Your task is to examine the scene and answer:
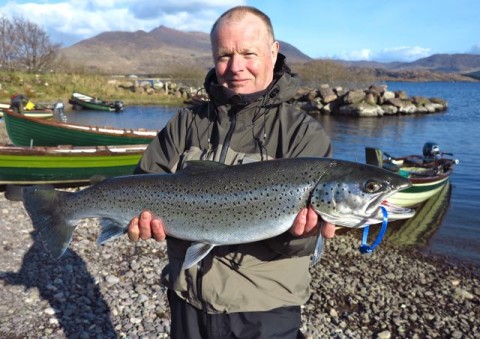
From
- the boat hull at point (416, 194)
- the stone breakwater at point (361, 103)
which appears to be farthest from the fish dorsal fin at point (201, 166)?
the stone breakwater at point (361, 103)

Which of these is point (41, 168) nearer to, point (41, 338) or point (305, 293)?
point (41, 338)

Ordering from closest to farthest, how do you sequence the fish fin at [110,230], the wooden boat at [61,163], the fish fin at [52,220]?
the fish fin at [110,230] < the fish fin at [52,220] < the wooden boat at [61,163]

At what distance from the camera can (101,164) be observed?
1244 centimetres

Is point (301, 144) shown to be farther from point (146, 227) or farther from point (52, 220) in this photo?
point (52, 220)

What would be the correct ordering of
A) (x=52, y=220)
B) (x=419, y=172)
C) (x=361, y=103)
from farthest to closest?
(x=361, y=103)
(x=419, y=172)
(x=52, y=220)

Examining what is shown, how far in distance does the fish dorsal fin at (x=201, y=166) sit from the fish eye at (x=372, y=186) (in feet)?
3.17

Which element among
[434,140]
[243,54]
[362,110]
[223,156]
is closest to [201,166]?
[223,156]

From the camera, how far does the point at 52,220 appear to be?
11.5 feet

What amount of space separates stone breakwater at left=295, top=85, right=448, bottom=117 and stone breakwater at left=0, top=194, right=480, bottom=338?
3617 cm

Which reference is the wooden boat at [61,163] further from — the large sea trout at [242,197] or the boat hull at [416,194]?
the boat hull at [416,194]

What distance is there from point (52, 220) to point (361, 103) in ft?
143

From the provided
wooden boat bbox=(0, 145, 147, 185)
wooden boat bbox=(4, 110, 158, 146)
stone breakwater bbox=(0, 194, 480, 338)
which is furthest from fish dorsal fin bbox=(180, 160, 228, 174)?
wooden boat bbox=(4, 110, 158, 146)

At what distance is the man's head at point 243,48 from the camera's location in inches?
113

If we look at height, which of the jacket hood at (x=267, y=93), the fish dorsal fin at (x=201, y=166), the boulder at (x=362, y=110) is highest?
the jacket hood at (x=267, y=93)
